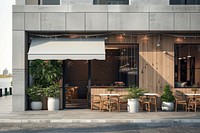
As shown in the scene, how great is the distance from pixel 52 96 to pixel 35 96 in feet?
3.04

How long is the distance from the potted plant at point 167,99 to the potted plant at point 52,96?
18.3ft

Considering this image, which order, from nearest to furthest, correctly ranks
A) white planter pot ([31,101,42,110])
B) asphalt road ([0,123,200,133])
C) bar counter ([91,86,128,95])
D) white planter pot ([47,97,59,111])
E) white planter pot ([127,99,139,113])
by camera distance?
asphalt road ([0,123,200,133])
white planter pot ([127,99,139,113])
white planter pot ([47,97,59,111])
white planter pot ([31,101,42,110])
bar counter ([91,86,128,95])

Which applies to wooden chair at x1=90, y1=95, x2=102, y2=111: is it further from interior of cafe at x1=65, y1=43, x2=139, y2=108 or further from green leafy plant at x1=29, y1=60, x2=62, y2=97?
green leafy plant at x1=29, y1=60, x2=62, y2=97

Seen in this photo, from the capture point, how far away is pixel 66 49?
631 inches

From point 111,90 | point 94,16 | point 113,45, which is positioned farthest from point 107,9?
Answer: point 111,90

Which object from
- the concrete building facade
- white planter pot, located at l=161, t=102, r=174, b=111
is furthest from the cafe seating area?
the concrete building facade

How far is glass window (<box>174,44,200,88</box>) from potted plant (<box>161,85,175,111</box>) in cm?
113

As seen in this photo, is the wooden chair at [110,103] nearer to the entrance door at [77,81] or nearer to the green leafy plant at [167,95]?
the entrance door at [77,81]

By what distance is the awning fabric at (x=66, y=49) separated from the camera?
1567 cm

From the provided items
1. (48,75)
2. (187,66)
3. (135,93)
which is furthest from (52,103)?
(187,66)

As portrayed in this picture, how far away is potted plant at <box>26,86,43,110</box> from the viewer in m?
16.3

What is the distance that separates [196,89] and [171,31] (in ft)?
11.1

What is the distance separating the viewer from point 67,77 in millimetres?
17719

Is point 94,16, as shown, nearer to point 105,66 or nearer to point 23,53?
point 105,66
